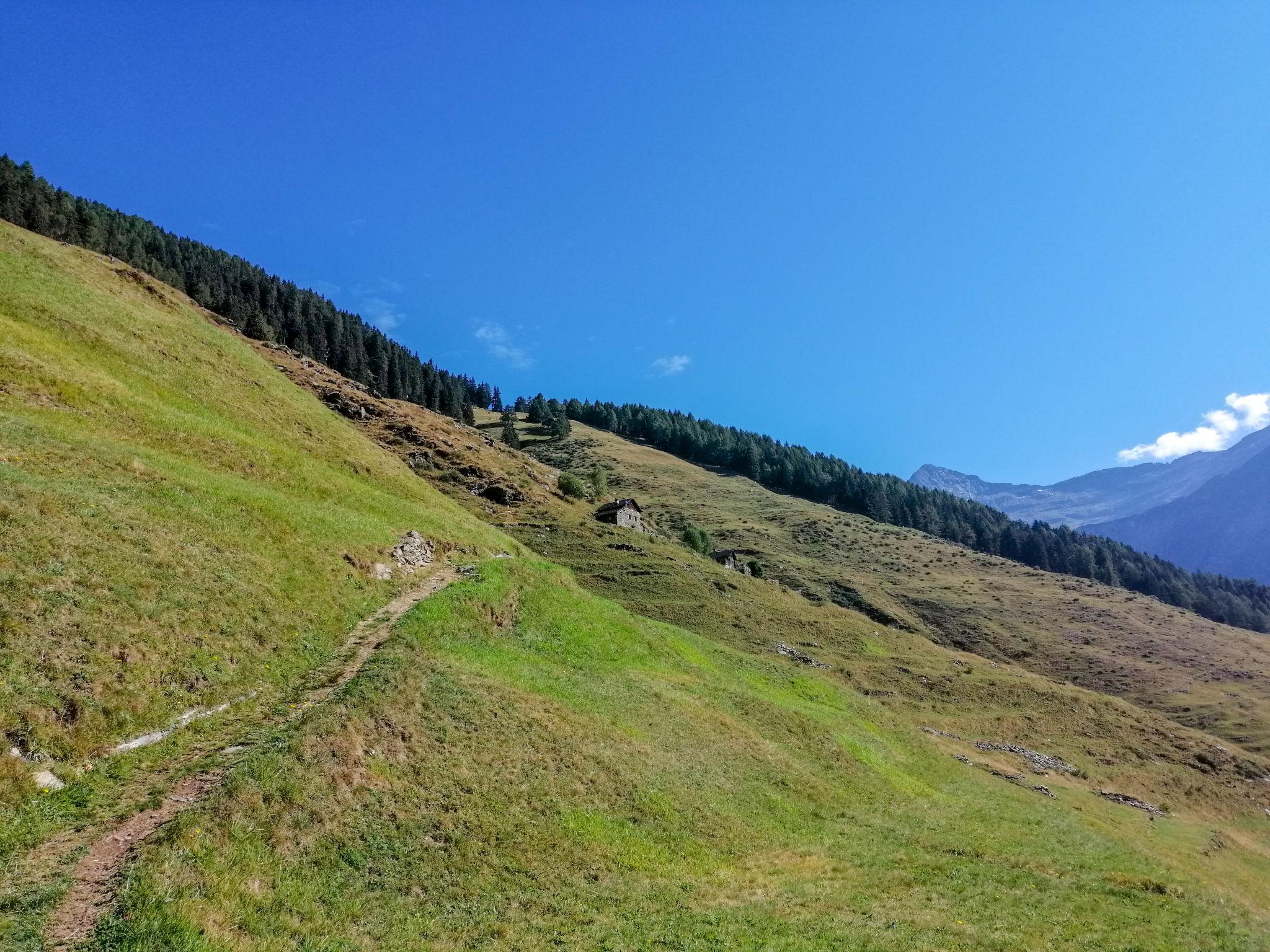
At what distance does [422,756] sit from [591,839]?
6.12m

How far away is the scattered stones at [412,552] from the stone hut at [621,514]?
60030mm

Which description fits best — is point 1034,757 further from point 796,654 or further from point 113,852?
point 113,852

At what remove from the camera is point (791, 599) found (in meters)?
88.2

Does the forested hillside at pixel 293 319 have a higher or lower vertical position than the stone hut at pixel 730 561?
higher

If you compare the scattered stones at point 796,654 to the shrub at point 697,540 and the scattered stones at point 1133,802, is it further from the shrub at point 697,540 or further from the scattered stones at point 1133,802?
the shrub at point 697,540

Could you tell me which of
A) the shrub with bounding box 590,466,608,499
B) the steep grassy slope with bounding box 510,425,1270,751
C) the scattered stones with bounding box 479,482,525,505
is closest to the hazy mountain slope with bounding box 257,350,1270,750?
the steep grassy slope with bounding box 510,425,1270,751

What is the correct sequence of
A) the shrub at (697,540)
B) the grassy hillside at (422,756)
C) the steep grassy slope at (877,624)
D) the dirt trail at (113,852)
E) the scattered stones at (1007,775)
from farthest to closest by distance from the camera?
the shrub at (697,540)
the steep grassy slope at (877,624)
the scattered stones at (1007,775)
the grassy hillside at (422,756)
the dirt trail at (113,852)

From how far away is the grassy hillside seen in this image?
14570mm

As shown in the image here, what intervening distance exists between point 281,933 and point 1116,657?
132 metres

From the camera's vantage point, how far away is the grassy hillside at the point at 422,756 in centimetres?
1457

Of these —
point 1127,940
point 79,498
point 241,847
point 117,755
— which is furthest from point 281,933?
point 1127,940

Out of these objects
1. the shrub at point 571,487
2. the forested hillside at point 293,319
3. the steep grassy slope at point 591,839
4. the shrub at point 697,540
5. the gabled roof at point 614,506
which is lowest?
the steep grassy slope at point 591,839

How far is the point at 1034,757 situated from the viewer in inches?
2192

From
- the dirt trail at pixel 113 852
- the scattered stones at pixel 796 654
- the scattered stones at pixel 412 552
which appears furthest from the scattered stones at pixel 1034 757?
the dirt trail at pixel 113 852
